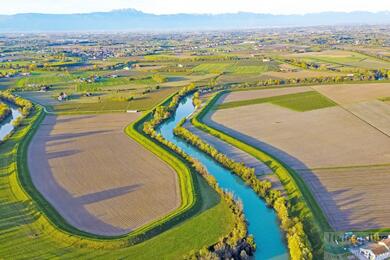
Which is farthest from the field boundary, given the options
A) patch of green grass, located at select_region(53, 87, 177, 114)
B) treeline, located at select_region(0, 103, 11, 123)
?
treeline, located at select_region(0, 103, 11, 123)

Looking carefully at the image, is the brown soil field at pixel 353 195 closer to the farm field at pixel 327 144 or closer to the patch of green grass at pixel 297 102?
the farm field at pixel 327 144

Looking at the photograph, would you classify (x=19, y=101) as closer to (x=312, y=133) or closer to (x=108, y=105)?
(x=108, y=105)

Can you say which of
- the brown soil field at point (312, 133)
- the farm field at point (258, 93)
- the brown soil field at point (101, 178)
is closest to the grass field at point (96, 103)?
the brown soil field at point (101, 178)

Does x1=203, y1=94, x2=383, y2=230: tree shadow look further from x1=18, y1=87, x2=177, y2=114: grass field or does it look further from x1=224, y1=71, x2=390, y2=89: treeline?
x1=224, y1=71, x2=390, y2=89: treeline

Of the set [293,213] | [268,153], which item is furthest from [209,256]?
[268,153]

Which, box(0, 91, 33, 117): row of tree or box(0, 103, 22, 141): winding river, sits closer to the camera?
box(0, 103, 22, 141): winding river

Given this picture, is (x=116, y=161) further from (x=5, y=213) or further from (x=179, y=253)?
(x=179, y=253)
